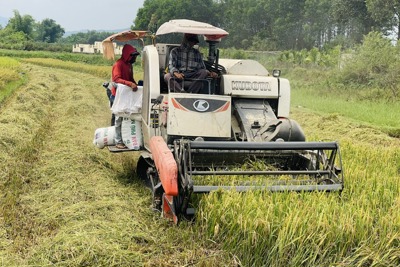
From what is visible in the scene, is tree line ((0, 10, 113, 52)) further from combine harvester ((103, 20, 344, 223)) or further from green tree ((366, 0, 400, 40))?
combine harvester ((103, 20, 344, 223))

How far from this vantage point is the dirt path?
385 cm

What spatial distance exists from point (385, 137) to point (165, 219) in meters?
7.11

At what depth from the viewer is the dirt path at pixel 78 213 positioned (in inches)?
151

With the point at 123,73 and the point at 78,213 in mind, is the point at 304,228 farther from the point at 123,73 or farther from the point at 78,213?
the point at 123,73

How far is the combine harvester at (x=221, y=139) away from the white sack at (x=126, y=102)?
0.23 meters

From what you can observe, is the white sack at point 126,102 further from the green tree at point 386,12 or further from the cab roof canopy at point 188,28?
the green tree at point 386,12

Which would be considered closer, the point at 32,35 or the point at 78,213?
the point at 78,213

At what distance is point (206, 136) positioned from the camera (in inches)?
225

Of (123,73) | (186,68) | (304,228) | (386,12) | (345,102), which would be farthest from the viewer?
(386,12)

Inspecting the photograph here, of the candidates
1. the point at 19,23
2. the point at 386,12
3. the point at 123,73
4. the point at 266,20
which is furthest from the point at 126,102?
the point at 19,23

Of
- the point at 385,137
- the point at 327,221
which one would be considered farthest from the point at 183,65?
the point at 385,137

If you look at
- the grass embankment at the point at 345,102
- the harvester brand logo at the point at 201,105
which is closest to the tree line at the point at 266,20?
the grass embankment at the point at 345,102

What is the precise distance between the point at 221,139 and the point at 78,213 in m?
1.95

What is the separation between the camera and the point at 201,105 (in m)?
5.74
